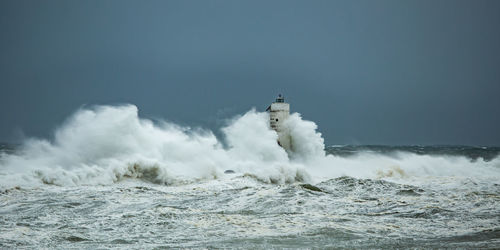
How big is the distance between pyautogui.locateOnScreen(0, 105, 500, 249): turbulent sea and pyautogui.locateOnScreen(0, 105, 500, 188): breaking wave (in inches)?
2.2

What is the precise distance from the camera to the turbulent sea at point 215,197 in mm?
7930

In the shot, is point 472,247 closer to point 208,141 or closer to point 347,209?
point 347,209

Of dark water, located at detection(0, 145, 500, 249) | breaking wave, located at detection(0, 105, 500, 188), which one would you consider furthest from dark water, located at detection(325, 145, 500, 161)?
dark water, located at detection(0, 145, 500, 249)

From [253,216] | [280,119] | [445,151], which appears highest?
[445,151]

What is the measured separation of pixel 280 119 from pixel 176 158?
21.4ft

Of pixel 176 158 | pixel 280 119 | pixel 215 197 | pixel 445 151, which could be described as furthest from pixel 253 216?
pixel 445 151

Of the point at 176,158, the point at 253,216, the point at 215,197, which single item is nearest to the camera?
the point at 253,216

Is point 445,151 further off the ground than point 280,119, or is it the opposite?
point 445,151

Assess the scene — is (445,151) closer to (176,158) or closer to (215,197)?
(176,158)

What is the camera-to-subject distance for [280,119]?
24094 millimetres

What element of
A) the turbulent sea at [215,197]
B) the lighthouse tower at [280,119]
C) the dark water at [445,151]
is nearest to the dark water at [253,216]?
the turbulent sea at [215,197]

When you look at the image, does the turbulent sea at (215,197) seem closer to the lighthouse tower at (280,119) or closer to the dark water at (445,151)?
the lighthouse tower at (280,119)

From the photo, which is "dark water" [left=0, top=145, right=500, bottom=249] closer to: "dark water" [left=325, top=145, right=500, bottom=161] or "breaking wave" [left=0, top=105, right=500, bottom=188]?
"breaking wave" [left=0, top=105, right=500, bottom=188]

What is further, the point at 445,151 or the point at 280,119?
the point at 445,151
